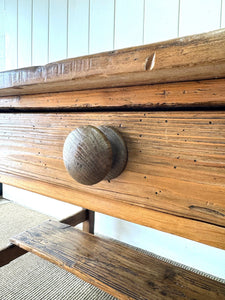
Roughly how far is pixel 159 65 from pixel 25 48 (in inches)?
63.6

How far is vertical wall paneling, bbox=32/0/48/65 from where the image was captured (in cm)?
145

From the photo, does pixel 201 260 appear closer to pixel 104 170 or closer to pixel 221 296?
pixel 221 296

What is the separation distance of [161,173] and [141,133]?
6 centimetres

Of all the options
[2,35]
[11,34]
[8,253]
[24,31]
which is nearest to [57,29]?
[24,31]

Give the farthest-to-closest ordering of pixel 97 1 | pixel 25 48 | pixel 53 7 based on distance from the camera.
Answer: pixel 25 48
pixel 53 7
pixel 97 1

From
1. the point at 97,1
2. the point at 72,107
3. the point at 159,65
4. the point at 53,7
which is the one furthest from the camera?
the point at 53,7

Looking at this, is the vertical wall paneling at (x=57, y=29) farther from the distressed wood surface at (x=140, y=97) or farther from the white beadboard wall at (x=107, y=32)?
the distressed wood surface at (x=140, y=97)

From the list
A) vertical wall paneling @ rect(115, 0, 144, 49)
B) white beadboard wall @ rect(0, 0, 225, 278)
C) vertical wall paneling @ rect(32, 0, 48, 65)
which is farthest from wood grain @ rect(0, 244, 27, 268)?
vertical wall paneling @ rect(32, 0, 48, 65)

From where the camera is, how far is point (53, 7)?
1.40m

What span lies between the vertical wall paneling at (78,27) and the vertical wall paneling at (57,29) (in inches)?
1.6

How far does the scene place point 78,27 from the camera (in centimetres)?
130

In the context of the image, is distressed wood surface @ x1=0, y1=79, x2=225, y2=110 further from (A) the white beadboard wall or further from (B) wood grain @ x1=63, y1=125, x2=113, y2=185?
(A) the white beadboard wall

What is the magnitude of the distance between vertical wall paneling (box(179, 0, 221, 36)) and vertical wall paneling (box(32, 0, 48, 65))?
2.90 ft

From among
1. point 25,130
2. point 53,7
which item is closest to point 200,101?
point 25,130
